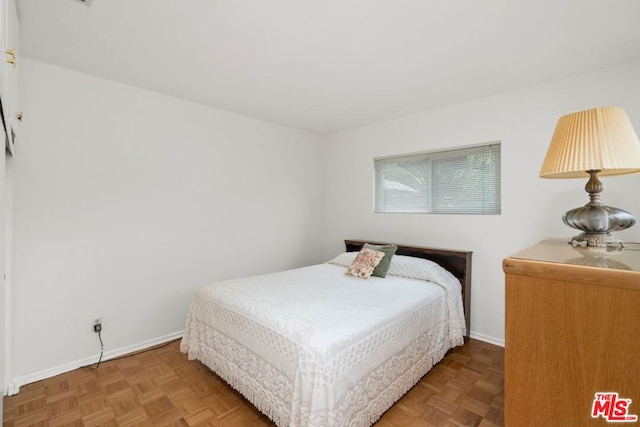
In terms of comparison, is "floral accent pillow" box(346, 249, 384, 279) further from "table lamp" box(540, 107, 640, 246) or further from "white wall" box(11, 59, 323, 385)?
"table lamp" box(540, 107, 640, 246)

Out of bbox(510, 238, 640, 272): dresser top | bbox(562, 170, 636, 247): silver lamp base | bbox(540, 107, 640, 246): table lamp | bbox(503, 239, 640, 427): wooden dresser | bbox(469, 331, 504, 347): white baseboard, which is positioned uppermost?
bbox(540, 107, 640, 246): table lamp

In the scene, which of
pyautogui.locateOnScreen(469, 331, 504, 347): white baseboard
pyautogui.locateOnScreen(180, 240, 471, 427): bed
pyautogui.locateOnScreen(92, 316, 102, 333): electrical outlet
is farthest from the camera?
pyautogui.locateOnScreen(469, 331, 504, 347): white baseboard

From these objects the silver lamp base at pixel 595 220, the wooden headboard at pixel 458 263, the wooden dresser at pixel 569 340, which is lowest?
the wooden headboard at pixel 458 263

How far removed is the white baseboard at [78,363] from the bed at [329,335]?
63cm

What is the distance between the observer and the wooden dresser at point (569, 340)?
0.64 meters

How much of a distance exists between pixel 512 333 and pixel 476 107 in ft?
9.09

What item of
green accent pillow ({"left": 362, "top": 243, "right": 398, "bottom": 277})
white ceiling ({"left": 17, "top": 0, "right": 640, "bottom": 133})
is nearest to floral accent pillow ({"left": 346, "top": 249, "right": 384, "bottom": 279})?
green accent pillow ({"left": 362, "top": 243, "right": 398, "bottom": 277})

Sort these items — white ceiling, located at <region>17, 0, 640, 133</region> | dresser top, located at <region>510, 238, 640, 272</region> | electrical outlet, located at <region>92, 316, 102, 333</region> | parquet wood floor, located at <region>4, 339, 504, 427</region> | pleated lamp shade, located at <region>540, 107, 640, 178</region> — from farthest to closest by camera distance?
electrical outlet, located at <region>92, 316, 102, 333</region>, parquet wood floor, located at <region>4, 339, 504, 427</region>, white ceiling, located at <region>17, 0, 640, 133</region>, pleated lamp shade, located at <region>540, 107, 640, 178</region>, dresser top, located at <region>510, 238, 640, 272</region>

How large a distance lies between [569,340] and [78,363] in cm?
324

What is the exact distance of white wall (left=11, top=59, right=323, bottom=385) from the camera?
223 centimetres

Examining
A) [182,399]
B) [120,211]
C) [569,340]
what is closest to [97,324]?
[120,211]

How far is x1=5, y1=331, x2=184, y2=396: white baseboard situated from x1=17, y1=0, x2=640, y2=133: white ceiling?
240 cm

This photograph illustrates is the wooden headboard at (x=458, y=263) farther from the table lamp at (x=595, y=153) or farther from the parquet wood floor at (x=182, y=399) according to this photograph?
the table lamp at (x=595, y=153)

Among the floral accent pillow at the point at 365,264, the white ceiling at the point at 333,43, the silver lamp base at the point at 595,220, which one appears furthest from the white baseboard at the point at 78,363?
the silver lamp base at the point at 595,220
